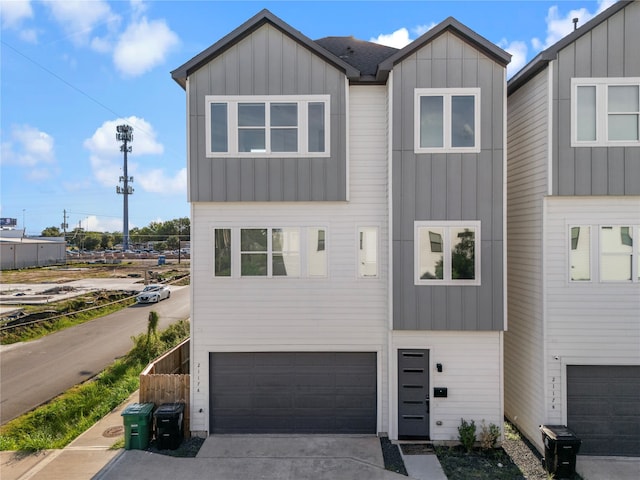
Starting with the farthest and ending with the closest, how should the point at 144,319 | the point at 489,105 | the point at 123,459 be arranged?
the point at 144,319 < the point at 489,105 < the point at 123,459

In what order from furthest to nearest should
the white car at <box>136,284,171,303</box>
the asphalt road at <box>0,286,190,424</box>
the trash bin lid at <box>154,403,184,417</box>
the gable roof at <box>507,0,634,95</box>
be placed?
the white car at <box>136,284,171,303</box> < the asphalt road at <box>0,286,190,424</box> < the trash bin lid at <box>154,403,184,417</box> < the gable roof at <box>507,0,634,95</box>

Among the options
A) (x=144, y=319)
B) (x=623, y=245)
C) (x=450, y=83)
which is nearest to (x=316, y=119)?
(x=450, y=83)

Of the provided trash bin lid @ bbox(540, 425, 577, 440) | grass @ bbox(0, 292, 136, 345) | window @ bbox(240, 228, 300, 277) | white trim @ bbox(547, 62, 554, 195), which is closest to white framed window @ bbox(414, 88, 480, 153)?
white trim @ bbox(547, 62, 554, 195)

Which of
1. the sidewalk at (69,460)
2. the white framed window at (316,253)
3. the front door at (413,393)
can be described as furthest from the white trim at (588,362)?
the sidewalk at (69,460)

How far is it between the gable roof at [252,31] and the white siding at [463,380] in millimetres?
6177

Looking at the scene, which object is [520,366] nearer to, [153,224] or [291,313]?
[291,313]

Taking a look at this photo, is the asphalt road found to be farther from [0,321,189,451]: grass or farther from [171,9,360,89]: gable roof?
[171,9,360,89]: gable roof

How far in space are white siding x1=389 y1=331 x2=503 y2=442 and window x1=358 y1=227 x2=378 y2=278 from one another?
1.85 metres

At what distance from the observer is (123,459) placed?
7.04 m

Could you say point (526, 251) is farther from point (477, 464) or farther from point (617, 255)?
point (477, 464)

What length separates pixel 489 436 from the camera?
24.4ft

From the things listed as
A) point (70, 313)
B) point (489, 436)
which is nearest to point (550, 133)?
point (489, 436)

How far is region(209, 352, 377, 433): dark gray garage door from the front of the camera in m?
8.12

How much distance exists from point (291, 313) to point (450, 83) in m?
6.05
